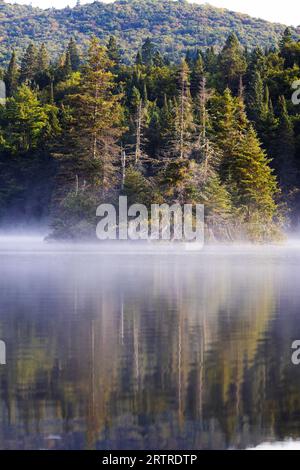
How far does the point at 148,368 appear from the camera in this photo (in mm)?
8867

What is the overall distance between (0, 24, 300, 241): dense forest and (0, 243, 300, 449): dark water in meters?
25.1

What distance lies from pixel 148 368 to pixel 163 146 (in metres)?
48.1

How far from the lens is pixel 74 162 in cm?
5256

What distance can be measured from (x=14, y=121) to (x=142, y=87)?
12.4m

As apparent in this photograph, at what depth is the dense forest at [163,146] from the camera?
140 ft

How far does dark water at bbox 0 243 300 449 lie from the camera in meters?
6.63

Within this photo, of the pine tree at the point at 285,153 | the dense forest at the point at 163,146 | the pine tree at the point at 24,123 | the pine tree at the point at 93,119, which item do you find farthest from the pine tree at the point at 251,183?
the pine tree at the point at 24,123

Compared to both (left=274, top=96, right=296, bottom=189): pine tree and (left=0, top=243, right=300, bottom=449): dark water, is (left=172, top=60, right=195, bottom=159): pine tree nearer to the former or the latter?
(left=274, top=96, right=296, bottom=189): pine tree

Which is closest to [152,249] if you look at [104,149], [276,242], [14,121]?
[276,242]

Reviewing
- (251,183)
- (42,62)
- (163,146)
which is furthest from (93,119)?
(42,62)

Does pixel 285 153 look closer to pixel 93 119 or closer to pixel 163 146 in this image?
pixel 163 146

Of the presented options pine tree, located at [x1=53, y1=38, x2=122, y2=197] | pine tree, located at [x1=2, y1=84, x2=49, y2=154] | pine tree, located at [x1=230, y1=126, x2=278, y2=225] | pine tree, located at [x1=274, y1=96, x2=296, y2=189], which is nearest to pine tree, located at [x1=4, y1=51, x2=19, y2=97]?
pine tree, located at [x1=2, y1=84, x2=49, y2=154]

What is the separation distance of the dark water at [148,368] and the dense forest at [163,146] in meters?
25.1

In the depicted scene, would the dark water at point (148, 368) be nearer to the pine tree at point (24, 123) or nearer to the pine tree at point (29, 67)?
the pine tree at point (24, 123)
